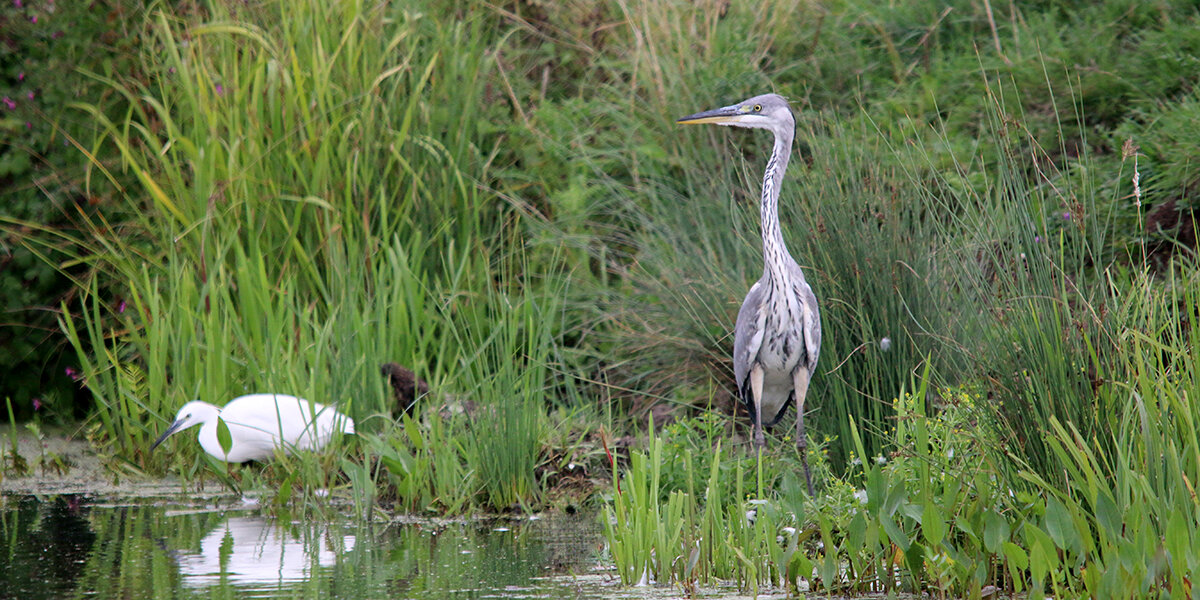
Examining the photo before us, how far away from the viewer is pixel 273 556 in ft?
13.0

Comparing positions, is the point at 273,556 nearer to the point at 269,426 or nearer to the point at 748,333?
the point at 269,426

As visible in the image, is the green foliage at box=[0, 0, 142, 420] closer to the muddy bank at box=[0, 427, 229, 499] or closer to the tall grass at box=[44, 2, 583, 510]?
the tall grass at box=[44, 2, 583, 510]

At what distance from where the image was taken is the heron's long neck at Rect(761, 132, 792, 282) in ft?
14.5

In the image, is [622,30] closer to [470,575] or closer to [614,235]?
[614,235]

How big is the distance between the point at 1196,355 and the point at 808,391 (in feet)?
6.66

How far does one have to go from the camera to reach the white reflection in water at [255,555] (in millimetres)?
3629

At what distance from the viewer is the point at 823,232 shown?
15.7 feet

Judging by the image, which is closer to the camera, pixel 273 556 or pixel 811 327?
pixel 273 556

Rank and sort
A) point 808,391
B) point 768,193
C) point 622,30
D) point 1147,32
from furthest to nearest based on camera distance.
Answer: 1. point 622,30
2. point 1147,32
3. point 808,391
4. point 768,193

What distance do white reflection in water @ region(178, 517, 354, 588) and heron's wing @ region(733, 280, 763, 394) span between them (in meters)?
1.55

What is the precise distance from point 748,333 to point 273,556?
6.00 feet

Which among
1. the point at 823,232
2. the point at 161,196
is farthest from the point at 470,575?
the point at 161,196

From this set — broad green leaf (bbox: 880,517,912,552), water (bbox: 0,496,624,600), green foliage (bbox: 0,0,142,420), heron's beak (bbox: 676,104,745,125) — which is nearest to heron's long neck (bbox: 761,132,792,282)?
heron's beak (bbox: 676,104,745,125)

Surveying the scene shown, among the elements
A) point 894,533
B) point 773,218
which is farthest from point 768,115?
point 894,533
